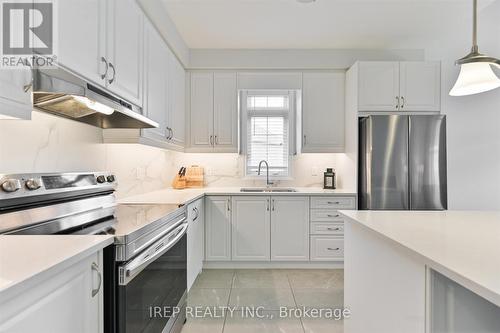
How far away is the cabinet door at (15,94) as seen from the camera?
0.88 meters

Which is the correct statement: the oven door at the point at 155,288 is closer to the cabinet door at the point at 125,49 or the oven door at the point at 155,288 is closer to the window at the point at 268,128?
the cabinet door at the point at 125,49

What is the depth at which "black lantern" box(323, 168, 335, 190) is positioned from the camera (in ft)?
11.8

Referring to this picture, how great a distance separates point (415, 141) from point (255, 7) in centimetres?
212

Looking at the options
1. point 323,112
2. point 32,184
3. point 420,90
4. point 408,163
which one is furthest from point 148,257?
point 420,90

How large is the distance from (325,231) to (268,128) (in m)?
1.48

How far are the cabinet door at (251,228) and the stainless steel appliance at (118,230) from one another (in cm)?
125

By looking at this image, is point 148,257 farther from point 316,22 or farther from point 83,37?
point 316,22

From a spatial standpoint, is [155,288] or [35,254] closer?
[35,254]

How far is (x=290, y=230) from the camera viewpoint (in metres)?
3.22

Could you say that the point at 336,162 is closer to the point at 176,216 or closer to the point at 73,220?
the point at 176,216

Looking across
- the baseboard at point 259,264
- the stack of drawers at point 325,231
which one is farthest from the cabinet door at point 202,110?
the stack of drawers at point 325,231

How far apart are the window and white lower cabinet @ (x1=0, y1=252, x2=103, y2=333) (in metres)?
2.81

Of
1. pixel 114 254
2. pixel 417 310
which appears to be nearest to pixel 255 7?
pixel 114 254

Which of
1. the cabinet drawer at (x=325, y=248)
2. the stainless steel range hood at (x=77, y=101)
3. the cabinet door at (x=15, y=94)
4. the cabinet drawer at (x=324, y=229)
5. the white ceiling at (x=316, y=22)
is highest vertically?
the white ceiling at (x=316, y=22)
